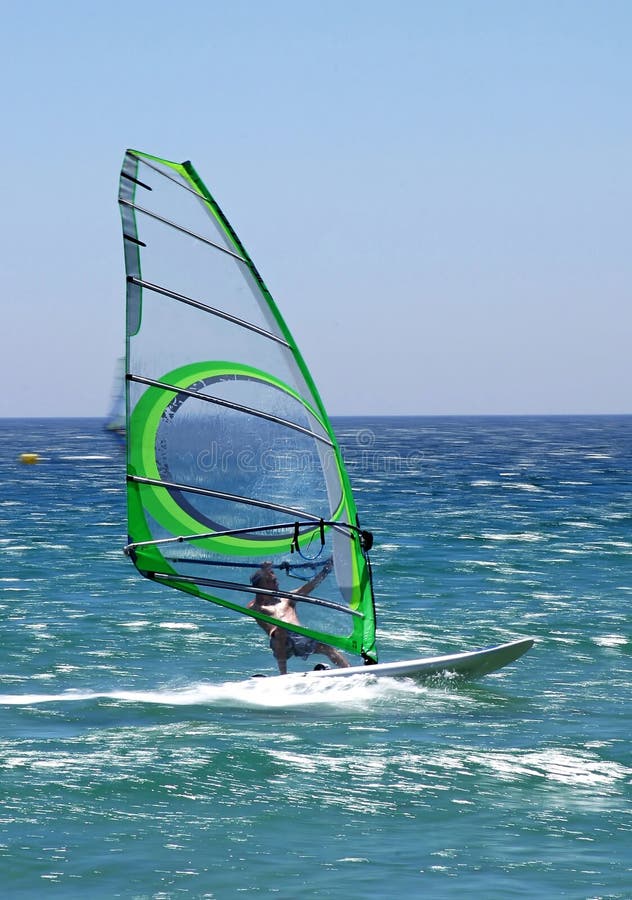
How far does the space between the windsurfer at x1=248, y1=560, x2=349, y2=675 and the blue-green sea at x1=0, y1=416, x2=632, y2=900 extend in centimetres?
34

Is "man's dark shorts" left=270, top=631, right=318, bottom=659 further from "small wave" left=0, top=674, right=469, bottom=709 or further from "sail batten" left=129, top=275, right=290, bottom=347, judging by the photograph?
"sail batten" left=129, top=275, right=290, bottom=347

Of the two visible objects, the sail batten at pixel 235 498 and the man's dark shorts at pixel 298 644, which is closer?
the sail batten at pixel 235 498

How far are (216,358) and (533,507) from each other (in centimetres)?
2793

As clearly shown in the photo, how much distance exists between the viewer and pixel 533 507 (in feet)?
128

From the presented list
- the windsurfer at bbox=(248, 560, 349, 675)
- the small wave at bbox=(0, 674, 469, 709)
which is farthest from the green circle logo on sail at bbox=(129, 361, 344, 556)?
the small wave at bbox=(0, 674, 469, 709)

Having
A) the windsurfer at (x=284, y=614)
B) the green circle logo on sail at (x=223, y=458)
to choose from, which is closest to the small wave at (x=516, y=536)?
the windsurfer at (x=284, y=614)

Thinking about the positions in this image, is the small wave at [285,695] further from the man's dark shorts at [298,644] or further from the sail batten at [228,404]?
the sail batten at [228,404]

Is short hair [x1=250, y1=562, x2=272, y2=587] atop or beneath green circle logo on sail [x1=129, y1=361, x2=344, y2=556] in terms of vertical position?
beneath

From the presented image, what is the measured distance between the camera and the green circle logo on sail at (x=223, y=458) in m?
12.2

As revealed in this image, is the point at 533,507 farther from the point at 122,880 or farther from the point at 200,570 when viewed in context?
the point at 122,880

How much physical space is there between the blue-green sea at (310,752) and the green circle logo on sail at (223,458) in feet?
5.50

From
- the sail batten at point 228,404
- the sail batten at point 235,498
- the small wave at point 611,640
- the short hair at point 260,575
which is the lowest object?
the small wave at point 611,640

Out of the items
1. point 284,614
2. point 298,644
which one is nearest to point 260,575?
point 284,614

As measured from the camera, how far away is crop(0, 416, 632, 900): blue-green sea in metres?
8.27
